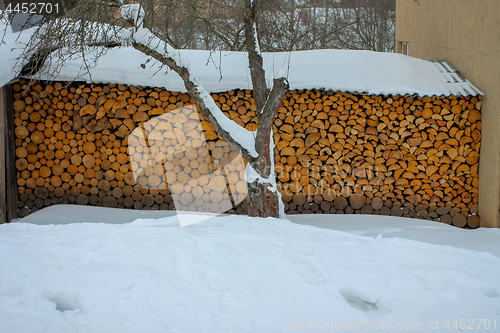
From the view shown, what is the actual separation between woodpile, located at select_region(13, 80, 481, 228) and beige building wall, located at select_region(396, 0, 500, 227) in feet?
0.56

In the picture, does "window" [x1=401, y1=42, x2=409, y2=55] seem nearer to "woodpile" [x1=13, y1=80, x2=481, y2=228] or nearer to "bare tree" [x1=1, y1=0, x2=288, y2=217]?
"woodpile" [x1=13, y1=80, x2=481, y2=228]

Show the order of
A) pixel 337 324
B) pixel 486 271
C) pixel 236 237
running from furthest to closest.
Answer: pixel 236 237 → pixel 486 271 → pixel 337 324

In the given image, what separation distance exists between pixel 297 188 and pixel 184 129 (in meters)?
1.40

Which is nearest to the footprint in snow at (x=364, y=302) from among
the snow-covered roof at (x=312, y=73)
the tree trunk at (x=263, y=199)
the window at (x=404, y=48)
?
the tree trunk at (x=263, y=199)

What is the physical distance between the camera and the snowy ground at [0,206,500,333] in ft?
5.53

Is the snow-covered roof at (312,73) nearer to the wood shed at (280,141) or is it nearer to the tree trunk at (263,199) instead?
the wood shed at (280,141)

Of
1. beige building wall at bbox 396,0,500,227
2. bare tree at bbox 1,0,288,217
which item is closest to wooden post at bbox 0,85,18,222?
bare tree at bbox 1,0,288,217

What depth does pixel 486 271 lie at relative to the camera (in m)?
2.14

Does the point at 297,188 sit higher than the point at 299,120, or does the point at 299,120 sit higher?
the point at 299,120

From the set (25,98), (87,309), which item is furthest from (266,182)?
(25,98)

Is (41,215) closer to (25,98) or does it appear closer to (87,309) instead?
(25,98)

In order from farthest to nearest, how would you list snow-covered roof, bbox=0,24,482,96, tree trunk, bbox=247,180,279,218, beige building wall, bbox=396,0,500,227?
snow-covered roof, bbox=0,24,482,96
beige building wall, bbox=396,0,500,227
tree trunk, bbox=247,180,279,218

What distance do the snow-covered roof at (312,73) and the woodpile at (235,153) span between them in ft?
0.38

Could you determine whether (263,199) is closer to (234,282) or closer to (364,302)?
(234,282)
